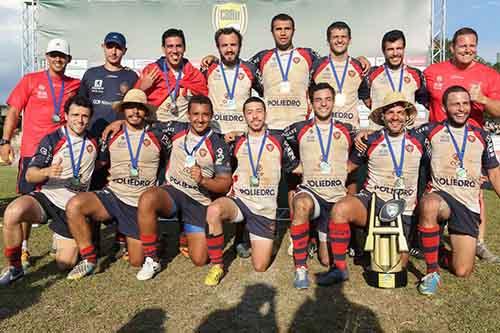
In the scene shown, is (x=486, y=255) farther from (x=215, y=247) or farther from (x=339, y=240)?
(x=215, y=247)

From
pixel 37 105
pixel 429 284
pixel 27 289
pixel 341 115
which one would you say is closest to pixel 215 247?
pixel 27 289

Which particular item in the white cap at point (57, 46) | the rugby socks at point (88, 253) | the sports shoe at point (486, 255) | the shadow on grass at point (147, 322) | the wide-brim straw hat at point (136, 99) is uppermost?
the white cap at point (57, 46)

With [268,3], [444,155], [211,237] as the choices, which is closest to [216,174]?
[211,237]

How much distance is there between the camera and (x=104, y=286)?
395cm

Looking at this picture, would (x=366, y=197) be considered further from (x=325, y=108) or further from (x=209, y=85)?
(x=209, y=85)

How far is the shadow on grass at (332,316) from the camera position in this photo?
3066mm

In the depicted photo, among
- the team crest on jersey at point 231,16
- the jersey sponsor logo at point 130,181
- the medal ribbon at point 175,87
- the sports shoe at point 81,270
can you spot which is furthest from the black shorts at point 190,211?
the team crest on jersey at point 231,16

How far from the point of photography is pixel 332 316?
129 inches

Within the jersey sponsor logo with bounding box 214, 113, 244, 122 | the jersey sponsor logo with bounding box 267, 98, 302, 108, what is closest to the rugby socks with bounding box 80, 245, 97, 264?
the jersey sponsor logo with bounding box 214, 113, 244, 122

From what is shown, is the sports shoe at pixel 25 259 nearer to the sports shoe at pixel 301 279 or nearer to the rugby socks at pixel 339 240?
the sports shoe at pixel 301 279

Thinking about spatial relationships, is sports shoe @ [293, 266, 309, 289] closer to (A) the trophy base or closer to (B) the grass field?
(B) the grass field

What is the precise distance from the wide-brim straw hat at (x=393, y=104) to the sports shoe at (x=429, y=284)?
1.66 metres

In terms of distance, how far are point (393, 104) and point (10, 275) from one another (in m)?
4.21

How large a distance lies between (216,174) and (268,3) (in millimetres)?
6546
